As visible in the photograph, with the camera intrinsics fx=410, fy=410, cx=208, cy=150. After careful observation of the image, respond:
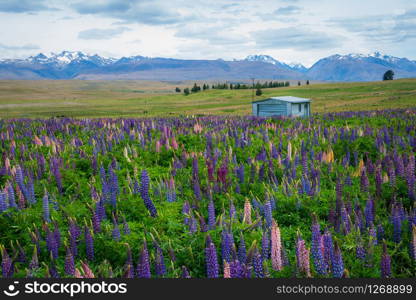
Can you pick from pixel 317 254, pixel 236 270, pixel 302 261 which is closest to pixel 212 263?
pixel 236 270

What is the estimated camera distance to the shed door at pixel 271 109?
46219 mm

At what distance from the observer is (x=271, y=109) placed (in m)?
48.3

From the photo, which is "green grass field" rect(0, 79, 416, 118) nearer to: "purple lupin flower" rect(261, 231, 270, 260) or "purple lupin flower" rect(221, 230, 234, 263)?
"purple lupin flower" rect(261, 231, 270, 260)

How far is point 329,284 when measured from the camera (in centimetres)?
323

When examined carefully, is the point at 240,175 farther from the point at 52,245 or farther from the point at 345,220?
the point at 52,245

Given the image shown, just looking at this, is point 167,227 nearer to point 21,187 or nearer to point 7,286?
point 7,286

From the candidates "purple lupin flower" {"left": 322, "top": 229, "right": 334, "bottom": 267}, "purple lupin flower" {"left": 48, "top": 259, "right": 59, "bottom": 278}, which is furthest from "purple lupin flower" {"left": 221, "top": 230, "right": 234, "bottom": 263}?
"purple lupin flower" {"left": 48, "top": 259, "right": 59, "bottom": 278}

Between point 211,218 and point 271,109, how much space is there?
44.4 m

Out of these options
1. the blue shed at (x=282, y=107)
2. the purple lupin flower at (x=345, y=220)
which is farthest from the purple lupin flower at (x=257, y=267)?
the blue shed at (x=282, y=107)

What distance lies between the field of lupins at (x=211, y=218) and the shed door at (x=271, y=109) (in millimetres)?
37437

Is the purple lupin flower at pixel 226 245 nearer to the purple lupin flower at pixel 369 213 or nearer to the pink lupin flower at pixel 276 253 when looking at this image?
the pink lupin flower at pixel 276 253

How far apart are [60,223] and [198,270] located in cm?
215

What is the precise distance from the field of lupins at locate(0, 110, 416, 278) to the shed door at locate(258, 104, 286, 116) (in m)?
37.4

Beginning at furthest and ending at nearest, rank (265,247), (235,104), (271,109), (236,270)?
(235,104) → (271,109) → (265,247) → (236,270)
